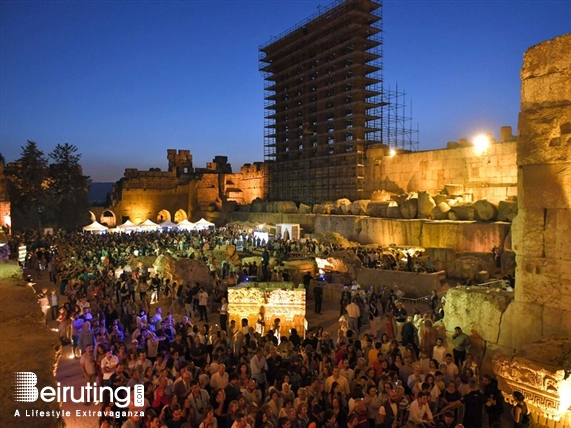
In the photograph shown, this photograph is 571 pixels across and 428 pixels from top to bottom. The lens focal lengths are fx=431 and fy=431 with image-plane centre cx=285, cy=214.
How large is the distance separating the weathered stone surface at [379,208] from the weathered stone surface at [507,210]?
4.69m

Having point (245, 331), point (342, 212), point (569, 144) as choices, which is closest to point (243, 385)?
point (245, 331)

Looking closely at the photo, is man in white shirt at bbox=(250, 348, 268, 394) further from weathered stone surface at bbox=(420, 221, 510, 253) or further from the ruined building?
the ruined building

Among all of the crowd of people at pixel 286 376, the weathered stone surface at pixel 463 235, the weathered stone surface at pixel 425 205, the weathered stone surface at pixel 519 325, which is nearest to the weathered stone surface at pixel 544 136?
the weathered stone surface at pixel 519 325

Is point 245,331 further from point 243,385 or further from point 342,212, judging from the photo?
point 342,212

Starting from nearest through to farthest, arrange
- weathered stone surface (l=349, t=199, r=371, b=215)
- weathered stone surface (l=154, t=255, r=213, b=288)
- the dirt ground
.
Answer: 1. the dirt ground
2. weathered stone surface (l=154, t=255, r=213, b=288)
3. weathered stone surface (l=349, t=199, r=371, b=215)

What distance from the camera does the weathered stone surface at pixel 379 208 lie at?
66.3 ft

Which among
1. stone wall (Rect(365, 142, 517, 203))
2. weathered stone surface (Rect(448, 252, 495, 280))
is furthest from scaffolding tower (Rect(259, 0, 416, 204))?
weathered stone surface (Rect(448, 252, 495, 280))

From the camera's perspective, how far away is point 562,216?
5.13 metres

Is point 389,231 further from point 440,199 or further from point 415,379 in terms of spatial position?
point 415,379

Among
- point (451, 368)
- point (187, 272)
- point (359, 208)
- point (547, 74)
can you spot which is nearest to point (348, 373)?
point (451, 368)

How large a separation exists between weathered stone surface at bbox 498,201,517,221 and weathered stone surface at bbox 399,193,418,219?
3531 millimetres

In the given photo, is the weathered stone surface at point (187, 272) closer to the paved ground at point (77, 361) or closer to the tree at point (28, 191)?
the paved ground at point (77, 361)

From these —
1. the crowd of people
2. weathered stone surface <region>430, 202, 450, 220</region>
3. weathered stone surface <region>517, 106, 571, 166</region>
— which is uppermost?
weathered stone surface <region>517, 106, 571, 166</region>

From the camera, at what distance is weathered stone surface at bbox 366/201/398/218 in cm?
2022
